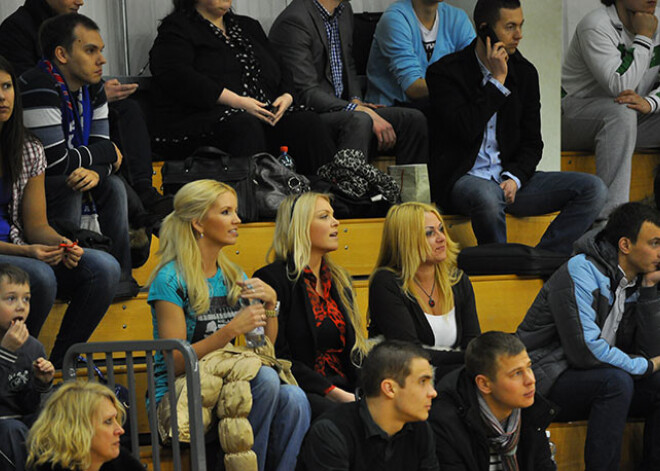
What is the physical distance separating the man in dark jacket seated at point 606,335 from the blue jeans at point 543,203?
857mm

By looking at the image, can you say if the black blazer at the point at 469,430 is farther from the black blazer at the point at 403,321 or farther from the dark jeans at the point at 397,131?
the dark jeans at the point at 397,131

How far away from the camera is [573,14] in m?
7.16

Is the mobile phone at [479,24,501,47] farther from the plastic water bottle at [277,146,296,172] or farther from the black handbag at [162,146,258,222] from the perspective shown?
the black handbag at [162,146,258,222]

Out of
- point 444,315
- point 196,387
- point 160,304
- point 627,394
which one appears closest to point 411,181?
point 444,315

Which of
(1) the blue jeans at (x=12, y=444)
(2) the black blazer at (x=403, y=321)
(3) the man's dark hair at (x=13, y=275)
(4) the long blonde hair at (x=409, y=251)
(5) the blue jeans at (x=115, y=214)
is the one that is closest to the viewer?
(1) the blue jeans at (x=12, y=444)

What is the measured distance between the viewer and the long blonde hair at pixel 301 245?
3.94 meters

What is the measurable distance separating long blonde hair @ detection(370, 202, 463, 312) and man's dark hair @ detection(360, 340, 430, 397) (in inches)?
29.6

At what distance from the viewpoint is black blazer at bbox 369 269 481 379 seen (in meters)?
4.01

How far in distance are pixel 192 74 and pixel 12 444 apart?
2558 millimetres

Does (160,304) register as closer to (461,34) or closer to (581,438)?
(581,438)

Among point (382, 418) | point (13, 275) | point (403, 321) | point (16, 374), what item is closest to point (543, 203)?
point (403, 321)

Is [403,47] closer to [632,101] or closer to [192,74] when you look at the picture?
[192,74]

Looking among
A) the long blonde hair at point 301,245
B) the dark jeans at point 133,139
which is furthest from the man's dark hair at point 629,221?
the dark jeans at point 133,139

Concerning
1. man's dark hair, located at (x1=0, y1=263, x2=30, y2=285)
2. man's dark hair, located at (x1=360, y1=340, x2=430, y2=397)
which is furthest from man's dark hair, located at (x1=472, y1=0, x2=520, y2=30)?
man's dark hair, located at (x1=0, y1=263, x2=30, y2=285)
